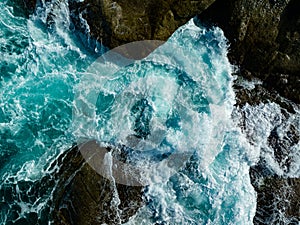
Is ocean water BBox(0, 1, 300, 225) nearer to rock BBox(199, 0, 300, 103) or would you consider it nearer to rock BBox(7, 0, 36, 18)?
rock BBox(7, 0, 36, 18)

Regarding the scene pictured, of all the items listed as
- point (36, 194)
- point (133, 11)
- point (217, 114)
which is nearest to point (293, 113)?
point (217, 114)

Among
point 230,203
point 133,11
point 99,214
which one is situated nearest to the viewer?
point 99,214

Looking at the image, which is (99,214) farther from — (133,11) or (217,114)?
(133,11)

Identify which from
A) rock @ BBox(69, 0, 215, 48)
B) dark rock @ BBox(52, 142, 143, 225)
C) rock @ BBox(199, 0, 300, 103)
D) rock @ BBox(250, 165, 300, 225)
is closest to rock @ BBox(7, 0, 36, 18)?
rock @ BBox(69, 0, 215, 48)

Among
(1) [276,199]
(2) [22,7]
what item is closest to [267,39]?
(1) [276,199]

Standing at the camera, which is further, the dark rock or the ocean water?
the ocean water

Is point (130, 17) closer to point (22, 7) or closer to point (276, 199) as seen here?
point (22, 7)
